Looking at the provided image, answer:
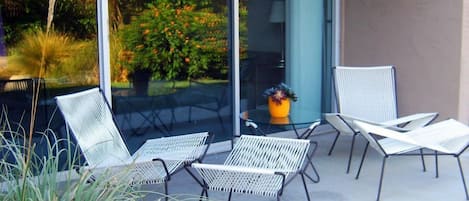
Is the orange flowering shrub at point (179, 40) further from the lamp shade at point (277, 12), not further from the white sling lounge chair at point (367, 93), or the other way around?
the white sling lounge chair at point (367, 93)

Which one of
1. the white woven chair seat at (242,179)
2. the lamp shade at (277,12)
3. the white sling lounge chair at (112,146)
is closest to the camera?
the white woven chair seat at (242,179)

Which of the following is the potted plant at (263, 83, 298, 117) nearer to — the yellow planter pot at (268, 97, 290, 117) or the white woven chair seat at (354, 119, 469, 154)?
the yellow planter pot at (268, 97, 290, 117)

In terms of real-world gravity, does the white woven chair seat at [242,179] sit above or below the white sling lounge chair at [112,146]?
below

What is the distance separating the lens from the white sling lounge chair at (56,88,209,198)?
11.9ft

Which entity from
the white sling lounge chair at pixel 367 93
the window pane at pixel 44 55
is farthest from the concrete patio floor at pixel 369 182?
the window pane at pixel 44 55

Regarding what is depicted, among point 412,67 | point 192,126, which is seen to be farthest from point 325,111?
point 192,126

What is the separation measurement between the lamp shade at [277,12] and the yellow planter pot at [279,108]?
118 centimetres

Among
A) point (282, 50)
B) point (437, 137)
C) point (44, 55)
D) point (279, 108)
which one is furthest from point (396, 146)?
point (44, 55)

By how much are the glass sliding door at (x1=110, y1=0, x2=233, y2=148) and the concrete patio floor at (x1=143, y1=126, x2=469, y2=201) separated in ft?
1.64

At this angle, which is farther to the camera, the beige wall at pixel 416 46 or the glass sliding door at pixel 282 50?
the glass sliding door at pixel 282 50

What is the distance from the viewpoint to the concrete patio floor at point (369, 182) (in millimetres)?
4117

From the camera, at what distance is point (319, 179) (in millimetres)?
4531

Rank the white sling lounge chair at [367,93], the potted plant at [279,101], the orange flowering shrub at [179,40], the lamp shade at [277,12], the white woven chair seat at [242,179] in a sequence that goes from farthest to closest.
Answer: the lamp shade at [277,12], the white sling lounge chair at [367,93], the orange flowering shrub at [179,40], the potted plant at [279,101], the white woven chair seat at [242,179]

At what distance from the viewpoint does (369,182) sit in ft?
14.7
